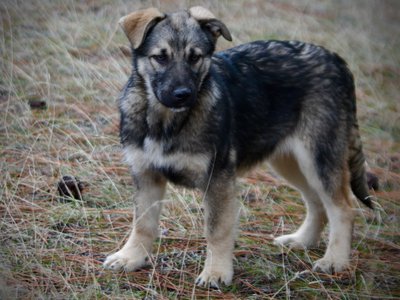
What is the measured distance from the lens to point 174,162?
13.8 ft

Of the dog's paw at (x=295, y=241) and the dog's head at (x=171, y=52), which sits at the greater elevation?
the dog's head at (x=171, y=52)

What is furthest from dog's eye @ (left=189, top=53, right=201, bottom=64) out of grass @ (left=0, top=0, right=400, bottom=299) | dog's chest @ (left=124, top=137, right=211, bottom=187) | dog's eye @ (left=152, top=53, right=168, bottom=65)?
grass @ (left=0, top=0, right=400, bottom=299)

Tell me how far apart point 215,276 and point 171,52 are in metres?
1.44

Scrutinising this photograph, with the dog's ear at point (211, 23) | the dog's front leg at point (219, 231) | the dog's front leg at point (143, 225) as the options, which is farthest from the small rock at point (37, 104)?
the dog's front leg at point (219, 231)

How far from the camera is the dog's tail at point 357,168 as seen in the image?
193 inches

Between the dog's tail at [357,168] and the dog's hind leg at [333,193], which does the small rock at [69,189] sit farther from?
the dog's tail at [357,168]

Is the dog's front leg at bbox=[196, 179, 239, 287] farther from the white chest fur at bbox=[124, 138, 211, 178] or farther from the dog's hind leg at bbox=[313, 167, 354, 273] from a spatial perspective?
the dog's hind leg at bbox=[313, 167, 354, 273]

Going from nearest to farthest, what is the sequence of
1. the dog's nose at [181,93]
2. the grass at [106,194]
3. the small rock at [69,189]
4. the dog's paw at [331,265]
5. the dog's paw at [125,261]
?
the dog's nose at [181,93]
the grass at [106,194]
the dog's paw at [125,261]
the dog's paw at [331,265]
the small rock at [69,189]

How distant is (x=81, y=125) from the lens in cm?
657

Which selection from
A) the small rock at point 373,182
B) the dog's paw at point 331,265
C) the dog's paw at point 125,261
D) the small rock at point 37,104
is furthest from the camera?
the small rock at point 37,104

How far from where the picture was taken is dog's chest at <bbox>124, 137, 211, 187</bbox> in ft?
13.7

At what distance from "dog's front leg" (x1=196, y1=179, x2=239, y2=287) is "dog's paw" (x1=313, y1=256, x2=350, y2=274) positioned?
0.66m

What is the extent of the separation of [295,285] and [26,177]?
2363mm

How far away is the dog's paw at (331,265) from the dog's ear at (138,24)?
75.8 inches
